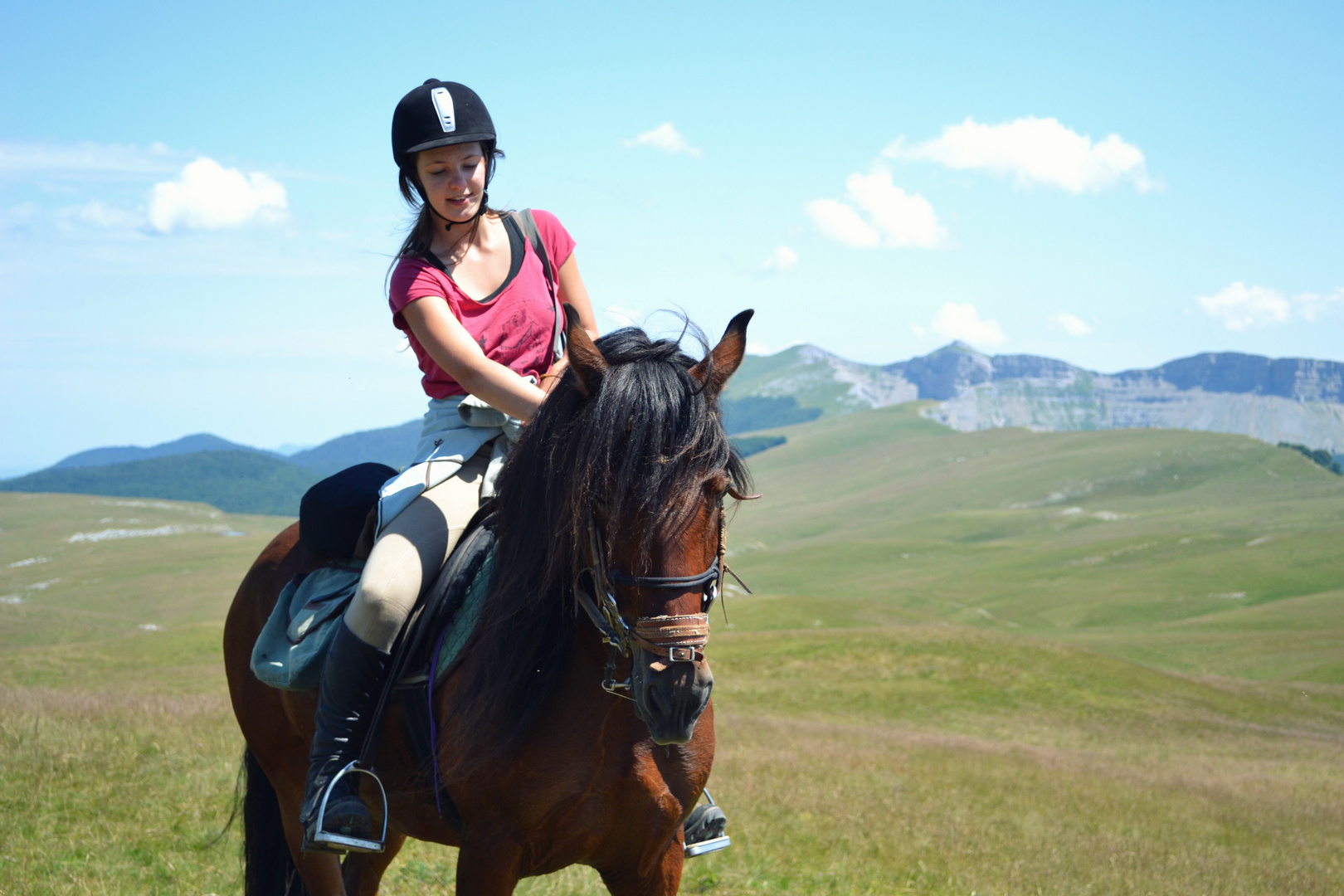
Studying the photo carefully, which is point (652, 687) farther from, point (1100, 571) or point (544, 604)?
point (1100, 571)

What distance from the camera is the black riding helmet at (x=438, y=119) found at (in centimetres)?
416

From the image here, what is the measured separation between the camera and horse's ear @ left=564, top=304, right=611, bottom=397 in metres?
3.29

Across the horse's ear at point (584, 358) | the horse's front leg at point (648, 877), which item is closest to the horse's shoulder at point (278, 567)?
the horse's front leg at point (648, 877)

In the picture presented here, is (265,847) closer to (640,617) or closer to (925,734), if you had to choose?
(640,617)

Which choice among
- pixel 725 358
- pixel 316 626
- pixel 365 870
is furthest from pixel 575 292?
pixel 365 870

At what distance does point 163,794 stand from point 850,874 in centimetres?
608

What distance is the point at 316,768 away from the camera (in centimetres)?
405

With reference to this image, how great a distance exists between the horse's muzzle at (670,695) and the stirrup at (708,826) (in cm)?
145

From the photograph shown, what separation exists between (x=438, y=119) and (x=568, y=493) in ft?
6.25

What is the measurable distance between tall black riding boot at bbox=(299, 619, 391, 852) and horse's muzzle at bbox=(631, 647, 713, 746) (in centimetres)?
160

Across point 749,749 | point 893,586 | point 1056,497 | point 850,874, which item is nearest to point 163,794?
point 850,874

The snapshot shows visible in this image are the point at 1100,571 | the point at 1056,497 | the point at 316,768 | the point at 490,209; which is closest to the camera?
the point at 316,768

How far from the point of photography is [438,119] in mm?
4160

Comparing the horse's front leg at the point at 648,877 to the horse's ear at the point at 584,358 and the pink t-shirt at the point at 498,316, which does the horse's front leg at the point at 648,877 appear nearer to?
the horse's ear at the point at 584,358
